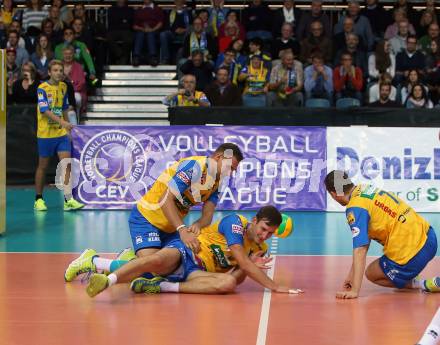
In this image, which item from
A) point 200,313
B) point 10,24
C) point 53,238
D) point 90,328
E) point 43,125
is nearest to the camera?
point 90,328

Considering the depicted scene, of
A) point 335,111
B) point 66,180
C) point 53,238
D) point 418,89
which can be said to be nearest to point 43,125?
point 66,180

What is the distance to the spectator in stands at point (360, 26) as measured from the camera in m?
19.7

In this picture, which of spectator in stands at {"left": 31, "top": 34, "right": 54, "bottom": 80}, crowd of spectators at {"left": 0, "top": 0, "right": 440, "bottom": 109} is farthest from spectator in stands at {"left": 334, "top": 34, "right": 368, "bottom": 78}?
spectator in stands at {"left": 31, "top": 34, "right": 54, "bottom": 80}

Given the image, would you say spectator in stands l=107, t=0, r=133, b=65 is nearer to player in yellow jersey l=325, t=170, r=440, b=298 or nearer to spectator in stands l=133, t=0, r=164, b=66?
spectator in stands l=133, t=0, r=164, b=66

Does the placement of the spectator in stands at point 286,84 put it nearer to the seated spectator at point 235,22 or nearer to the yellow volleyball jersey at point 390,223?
the seated spectator at point 235,22

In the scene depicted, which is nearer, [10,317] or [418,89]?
[10,317]

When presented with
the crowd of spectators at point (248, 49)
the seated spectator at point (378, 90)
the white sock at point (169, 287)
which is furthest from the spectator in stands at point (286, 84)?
the white sock at point (169, 287)

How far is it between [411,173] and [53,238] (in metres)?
5.77

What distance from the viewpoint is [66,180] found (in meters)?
14.7

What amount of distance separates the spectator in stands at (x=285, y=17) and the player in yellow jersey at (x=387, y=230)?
12.1 meters

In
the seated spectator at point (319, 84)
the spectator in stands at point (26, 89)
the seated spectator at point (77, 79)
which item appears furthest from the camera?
the seated spectator at point (77, 79)

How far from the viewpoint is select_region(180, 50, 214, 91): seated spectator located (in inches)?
734

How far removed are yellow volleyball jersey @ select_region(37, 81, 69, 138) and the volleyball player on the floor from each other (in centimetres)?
540

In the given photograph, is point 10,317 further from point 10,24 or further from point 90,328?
point 10,24
